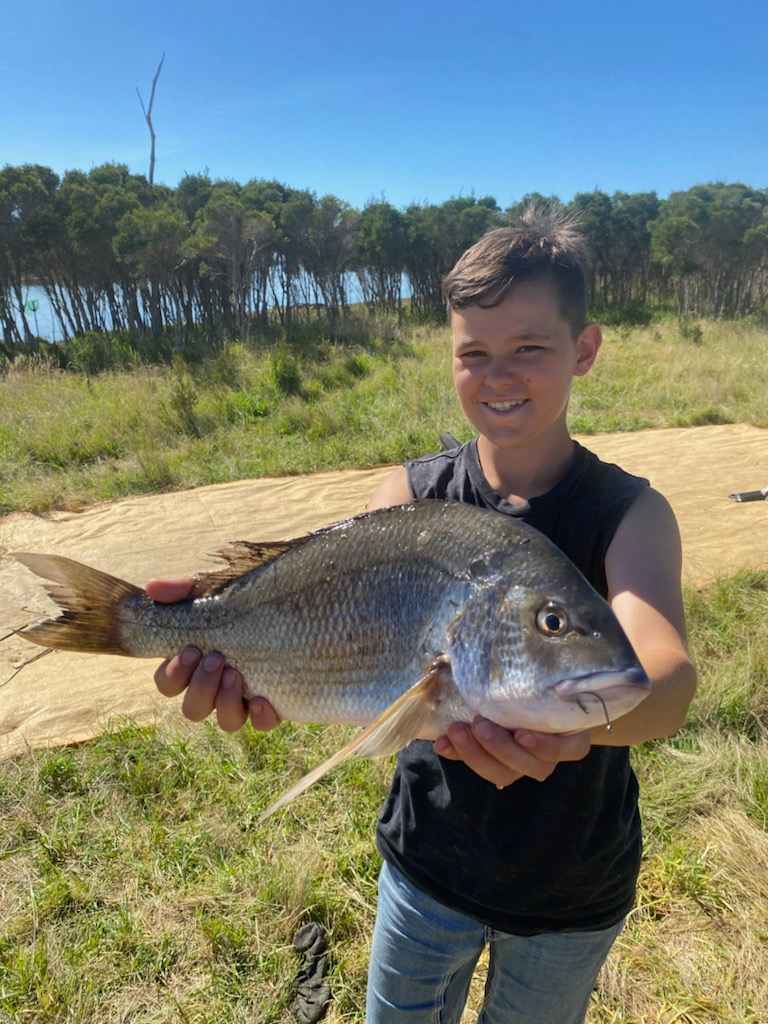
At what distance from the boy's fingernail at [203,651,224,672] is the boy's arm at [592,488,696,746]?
108 cm

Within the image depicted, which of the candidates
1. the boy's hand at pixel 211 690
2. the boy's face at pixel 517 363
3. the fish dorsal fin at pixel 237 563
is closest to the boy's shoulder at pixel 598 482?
the boy's face at pixel 517 363

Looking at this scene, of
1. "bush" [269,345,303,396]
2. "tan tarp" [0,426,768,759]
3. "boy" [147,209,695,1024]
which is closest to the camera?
"boy" [147,209,695,1024]

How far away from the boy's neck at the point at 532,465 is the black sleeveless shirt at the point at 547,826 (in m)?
0.05

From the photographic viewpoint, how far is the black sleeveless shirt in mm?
1675

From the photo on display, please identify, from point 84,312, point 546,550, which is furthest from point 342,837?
point 84,312

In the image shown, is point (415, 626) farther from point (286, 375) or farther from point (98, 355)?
point (98, 355)

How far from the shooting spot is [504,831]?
5.63ft

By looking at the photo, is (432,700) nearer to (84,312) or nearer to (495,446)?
(495,446)

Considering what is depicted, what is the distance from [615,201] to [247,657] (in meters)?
40.7

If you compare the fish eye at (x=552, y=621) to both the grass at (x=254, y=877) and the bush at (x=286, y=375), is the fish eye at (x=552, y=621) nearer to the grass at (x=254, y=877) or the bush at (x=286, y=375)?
the grass at (x=254, y=877)

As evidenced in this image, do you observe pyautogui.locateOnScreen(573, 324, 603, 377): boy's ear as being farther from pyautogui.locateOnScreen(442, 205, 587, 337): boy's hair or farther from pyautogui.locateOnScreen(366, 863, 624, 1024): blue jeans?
pyautogui.locateOnScreen(366, 863, 624, 1024): blue jeans

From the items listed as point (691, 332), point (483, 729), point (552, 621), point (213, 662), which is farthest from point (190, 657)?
point (691, 332)

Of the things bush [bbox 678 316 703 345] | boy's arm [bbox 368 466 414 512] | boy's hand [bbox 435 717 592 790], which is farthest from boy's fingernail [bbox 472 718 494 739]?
bush [bbox 678 316 703 345]

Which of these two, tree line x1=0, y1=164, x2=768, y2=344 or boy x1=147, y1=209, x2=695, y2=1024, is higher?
tree line x1=0, y1=164, x2=768, y2=344
